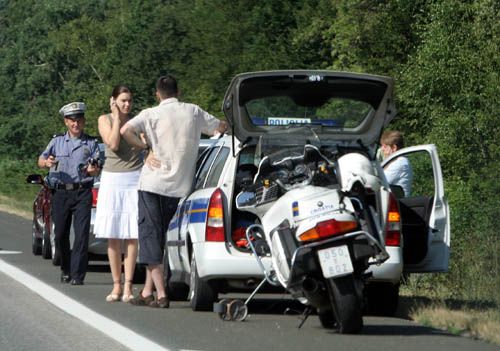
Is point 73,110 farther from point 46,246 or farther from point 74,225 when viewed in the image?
point 46,246

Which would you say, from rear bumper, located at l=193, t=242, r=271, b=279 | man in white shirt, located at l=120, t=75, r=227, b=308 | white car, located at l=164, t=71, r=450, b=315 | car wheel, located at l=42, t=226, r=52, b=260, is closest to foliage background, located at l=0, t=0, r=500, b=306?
white car, located at l=164, t=71, r=450, b=315

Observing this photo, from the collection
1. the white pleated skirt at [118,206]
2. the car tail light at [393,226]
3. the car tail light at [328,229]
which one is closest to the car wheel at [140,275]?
the white pleated skirt at [118,206]

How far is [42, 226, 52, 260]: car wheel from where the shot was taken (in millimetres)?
Result: 18859

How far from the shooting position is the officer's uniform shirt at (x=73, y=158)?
15.0m

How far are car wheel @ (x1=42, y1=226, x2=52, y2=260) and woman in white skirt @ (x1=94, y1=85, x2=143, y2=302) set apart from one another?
18.0 feet

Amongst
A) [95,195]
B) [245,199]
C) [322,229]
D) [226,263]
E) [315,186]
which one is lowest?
[95,195]

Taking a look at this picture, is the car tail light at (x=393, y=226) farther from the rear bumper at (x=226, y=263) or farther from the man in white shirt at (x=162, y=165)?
the man in white shirt at (x=162, y=165)

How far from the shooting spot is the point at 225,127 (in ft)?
42.3

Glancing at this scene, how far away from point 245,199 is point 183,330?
1.34 m

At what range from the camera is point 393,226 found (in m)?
A: 11.7

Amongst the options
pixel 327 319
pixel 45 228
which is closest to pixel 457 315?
pixel 327 319

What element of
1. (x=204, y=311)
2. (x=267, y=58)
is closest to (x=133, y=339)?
(x=204, y=311)

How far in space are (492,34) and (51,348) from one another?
2043cm

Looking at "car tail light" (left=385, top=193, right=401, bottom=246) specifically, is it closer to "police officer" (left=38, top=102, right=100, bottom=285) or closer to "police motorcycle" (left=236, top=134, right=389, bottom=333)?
"police motorcycle" (left=236, top=134, right=389, bottom=333)
